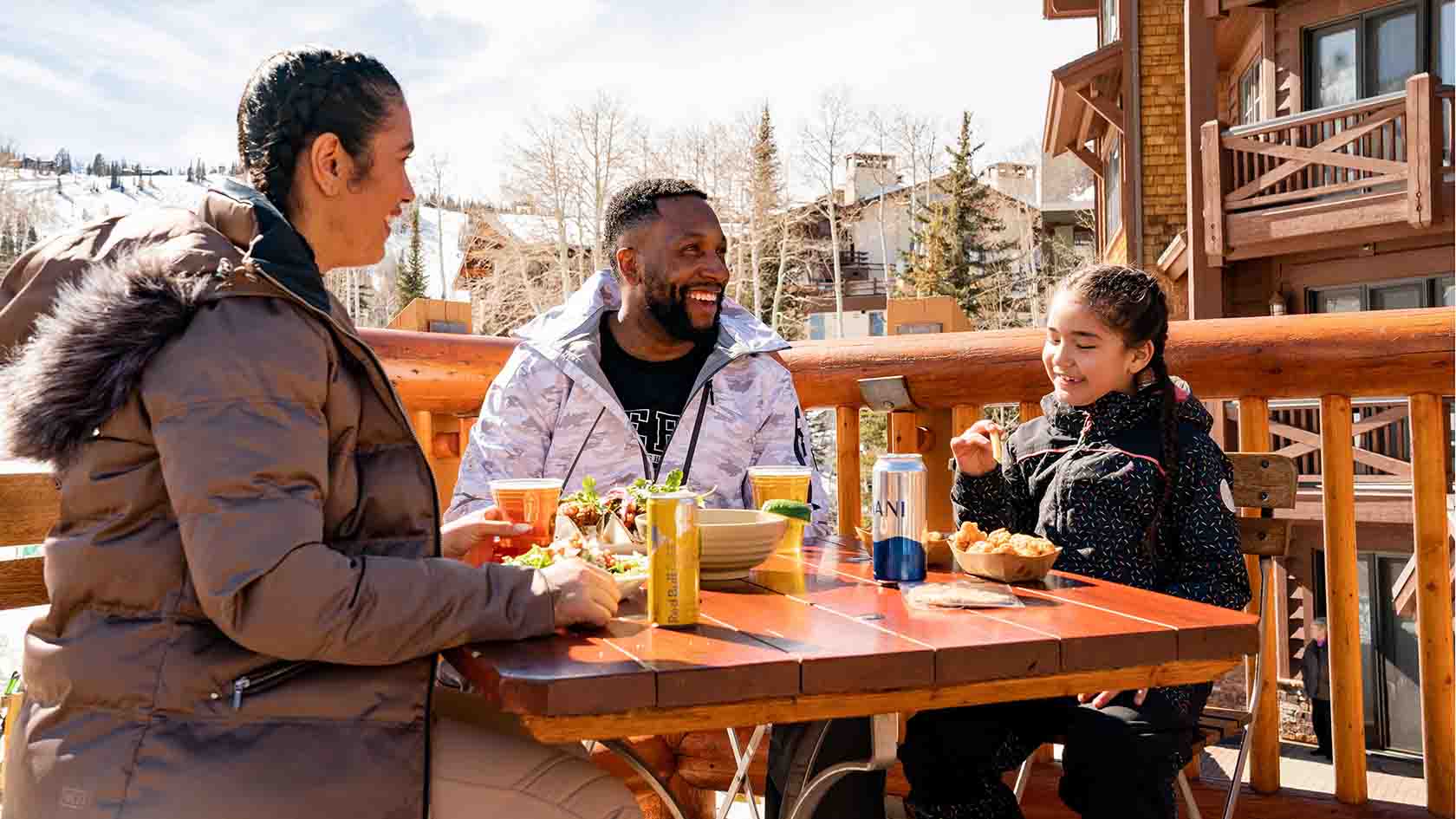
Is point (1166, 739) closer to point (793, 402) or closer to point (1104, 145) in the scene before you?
point (793, 402)

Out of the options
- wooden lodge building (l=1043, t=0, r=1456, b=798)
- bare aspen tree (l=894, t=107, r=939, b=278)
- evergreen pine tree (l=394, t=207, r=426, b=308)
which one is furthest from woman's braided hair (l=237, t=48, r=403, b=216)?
evergreen pine tree (l=394, t=207, r=426, b=308)

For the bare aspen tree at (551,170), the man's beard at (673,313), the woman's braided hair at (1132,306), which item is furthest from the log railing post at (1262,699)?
the bare aspen tree at (551,170)

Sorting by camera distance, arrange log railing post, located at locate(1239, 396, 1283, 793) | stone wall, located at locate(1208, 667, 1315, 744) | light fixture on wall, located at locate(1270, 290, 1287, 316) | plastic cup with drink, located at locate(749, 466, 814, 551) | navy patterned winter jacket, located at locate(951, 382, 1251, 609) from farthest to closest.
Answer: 1. light fixture on wall, located at locate(1270, 290, 1287, 316)
2. stone wall, located at locate(1208, 667, 1315, 744)
3. log railing post, located at locate(1239, 396, 1283, 793)
4. navy patterned winter jacket, located at locate(951, 382, 1251, 609)
5. plastic cup with drink, located at locate(749, 466, 814, 551)

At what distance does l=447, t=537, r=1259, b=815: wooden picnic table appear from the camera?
141 cm

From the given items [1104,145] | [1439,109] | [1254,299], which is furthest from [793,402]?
[1104,145]

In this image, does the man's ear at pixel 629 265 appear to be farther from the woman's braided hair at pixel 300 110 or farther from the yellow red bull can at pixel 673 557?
the yellow red bull can at pixel 673 557

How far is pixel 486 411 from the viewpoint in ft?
10.3

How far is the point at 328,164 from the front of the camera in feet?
5.85

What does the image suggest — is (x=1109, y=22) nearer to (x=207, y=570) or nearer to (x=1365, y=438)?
(x=1365, y=438)

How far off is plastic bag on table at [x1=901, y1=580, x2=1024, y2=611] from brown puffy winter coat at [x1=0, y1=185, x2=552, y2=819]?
2.15ft

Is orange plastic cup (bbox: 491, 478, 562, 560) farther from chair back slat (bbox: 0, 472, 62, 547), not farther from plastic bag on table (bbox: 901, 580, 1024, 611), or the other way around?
chair back slat (bbox: 0, 472, 62, 547)

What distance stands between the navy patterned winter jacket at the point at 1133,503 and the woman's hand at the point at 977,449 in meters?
0.04

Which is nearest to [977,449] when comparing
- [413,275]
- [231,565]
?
[231,565]

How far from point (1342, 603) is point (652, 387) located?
1.90m
